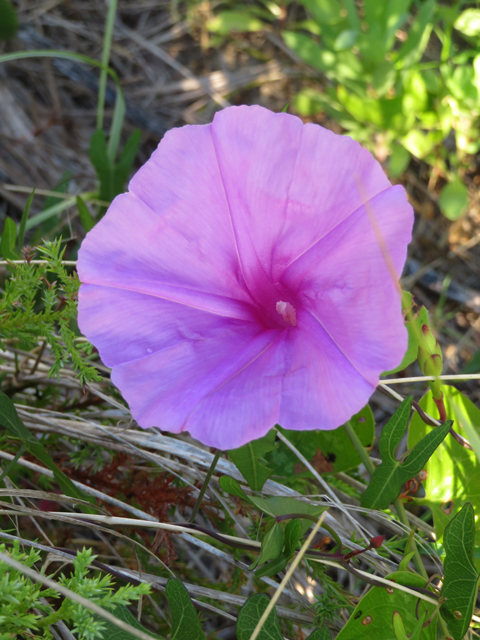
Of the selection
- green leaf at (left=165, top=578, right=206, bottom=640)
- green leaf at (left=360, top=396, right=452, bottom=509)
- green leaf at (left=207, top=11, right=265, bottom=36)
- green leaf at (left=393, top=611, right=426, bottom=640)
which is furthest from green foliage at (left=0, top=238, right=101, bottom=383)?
green leaf at (left=207, top=11, right=265, bottom=36)

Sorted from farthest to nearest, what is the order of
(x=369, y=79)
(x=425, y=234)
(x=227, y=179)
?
(x=425, y=234) → (x=369, y=79) → (x=227, y=179)

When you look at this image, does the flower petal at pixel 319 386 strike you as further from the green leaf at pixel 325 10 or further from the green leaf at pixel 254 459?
the green leaf at pixel 325 10

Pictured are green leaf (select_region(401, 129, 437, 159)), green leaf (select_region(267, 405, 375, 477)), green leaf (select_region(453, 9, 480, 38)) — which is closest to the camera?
green leaf (select_region(267, 405, 375, 477))

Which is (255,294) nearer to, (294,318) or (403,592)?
(294,318)

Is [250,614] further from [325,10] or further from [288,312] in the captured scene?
Result: [325,10]

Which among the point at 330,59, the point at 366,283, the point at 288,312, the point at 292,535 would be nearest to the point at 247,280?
the point at 288,312

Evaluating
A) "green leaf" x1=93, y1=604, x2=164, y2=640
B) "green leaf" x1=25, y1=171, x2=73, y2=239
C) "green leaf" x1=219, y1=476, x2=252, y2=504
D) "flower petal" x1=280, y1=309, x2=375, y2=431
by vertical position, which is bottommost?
"green leaf" x1=25, y1=171, x2=73, y2=239

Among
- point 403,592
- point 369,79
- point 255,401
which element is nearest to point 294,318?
point 255,401

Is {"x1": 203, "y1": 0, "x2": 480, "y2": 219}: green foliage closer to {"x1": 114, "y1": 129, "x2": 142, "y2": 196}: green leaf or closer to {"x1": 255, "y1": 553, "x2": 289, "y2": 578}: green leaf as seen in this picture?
{"x1": 114, "y1": 129, "x2": 142, "y2": 196}: green leaf
